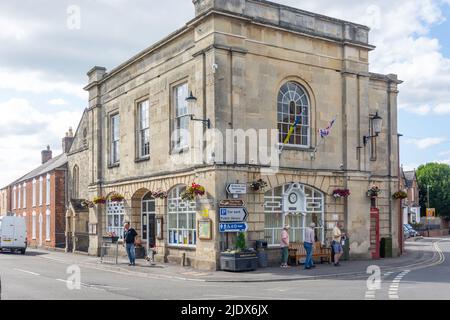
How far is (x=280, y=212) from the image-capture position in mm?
23016

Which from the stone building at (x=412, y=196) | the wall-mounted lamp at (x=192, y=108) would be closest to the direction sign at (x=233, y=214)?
the wall-mounted lamp at (x=192, y=108)

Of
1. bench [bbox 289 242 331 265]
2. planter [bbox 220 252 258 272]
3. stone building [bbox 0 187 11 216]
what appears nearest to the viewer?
planter [bbox 220 252 258 272]

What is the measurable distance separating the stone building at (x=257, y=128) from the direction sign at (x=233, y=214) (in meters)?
0.43

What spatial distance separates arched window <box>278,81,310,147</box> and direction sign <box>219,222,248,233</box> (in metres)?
4.12

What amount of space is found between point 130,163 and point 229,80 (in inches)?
355

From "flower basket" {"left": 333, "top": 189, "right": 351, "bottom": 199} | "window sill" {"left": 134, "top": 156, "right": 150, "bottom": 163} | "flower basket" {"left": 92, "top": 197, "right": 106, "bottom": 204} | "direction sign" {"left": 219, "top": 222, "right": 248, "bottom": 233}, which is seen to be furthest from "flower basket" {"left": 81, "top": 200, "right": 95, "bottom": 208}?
"flower basket" {"left": 333, "top": 189, "right": 351, "bottom": 199}

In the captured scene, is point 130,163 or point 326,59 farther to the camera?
point 130,163

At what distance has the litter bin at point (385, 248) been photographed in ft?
88.2

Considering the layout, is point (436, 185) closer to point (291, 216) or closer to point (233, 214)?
point (291, 216)

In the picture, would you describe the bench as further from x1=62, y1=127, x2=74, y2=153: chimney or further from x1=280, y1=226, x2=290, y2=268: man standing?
x1=62, y1=127, x2=74, y2=153: chimney

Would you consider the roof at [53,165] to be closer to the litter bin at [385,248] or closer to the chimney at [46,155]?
the chimney at [46,155]

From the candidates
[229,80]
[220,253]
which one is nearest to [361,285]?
[220,253]

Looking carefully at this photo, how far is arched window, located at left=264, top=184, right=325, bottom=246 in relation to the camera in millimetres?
22625

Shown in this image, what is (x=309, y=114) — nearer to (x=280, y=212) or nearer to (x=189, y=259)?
(x=280, y=212)
